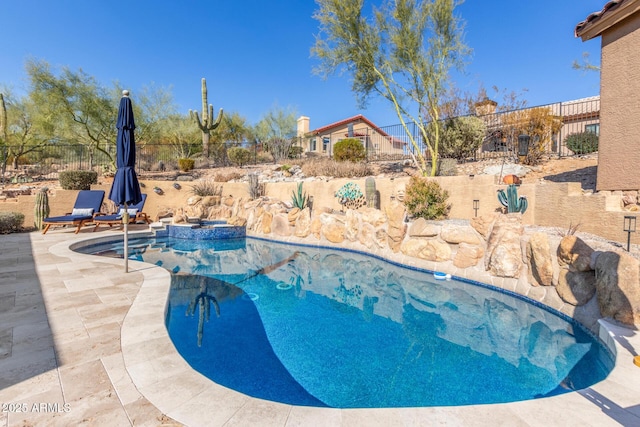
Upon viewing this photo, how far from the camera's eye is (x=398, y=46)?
10633 millimetres

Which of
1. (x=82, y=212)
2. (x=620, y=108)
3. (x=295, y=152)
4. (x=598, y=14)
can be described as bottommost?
(x=82, y=212)

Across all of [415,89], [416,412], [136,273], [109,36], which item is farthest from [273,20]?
[416,412]

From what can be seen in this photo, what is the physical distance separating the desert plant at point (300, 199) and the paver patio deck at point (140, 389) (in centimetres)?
801

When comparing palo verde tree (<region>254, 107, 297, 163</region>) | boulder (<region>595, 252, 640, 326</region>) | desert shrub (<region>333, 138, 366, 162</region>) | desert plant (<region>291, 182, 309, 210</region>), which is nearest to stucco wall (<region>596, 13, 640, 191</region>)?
boulder (<region>595, 252, 640, 326</region>)

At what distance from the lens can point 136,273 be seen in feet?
18.4

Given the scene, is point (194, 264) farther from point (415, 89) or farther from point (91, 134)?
point (91, 134)

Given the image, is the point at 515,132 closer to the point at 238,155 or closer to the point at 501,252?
the point at 501,252

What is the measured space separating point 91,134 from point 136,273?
622 inches

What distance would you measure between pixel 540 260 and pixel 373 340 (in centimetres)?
318

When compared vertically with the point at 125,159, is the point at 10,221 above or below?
below

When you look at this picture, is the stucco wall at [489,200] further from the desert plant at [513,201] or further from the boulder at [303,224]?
the boulder at [303,224]

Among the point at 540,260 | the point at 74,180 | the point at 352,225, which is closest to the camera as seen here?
the point at 540,260

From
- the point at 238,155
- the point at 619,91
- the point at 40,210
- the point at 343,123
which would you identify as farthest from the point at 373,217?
the point at 343,123

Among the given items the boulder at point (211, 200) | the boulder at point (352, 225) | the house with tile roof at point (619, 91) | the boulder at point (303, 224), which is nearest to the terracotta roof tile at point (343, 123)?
the boulder at point (211, 200)
